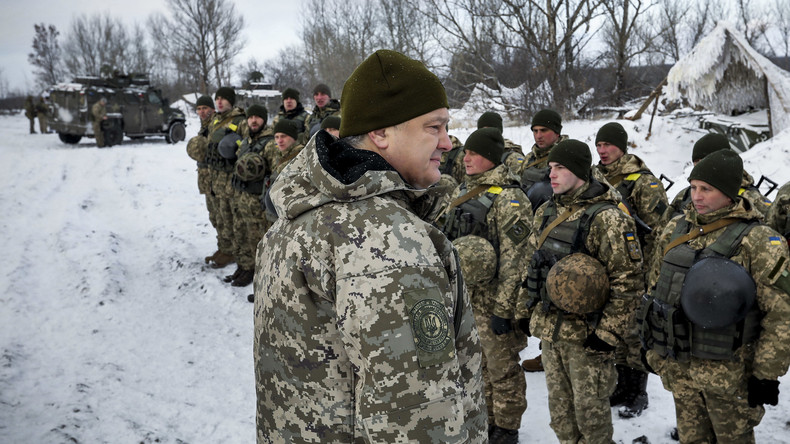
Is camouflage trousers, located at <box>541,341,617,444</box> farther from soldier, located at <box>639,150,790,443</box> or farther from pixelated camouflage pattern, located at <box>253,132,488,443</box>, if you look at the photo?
pixelated camouflage pattern, located at <box>253,132,488,443</box>

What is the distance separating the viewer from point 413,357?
1112 mm

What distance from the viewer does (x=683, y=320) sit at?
302cm

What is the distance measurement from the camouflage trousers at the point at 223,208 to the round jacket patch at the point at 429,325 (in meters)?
6.96

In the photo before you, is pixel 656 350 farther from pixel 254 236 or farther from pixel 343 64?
pixel 343 64

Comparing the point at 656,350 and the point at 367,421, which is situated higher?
the point at 367,421

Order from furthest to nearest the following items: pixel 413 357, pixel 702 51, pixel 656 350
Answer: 1. pixel 702 51
2. pixel 656 350
3. pixel 413 357

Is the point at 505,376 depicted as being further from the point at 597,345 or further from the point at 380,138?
the point at 380,138

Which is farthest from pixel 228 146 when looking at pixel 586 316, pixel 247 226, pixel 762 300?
pixel 762 300

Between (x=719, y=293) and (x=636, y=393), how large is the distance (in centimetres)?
200

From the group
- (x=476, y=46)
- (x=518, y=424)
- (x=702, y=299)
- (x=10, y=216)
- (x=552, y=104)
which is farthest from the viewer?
(x=476, y=46)

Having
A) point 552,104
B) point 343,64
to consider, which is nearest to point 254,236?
point 552,104

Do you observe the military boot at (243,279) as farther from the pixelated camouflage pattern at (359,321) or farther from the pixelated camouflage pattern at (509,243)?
the pixelated camouflage pattern at (359,321)

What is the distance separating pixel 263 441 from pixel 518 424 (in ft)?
9.69

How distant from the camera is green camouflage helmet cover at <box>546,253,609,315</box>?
3223 millimetres
